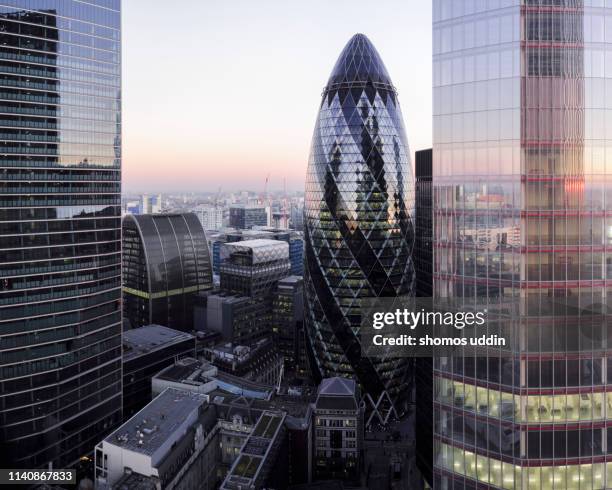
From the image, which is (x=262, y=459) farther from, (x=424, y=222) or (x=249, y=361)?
(x=249, y=361)

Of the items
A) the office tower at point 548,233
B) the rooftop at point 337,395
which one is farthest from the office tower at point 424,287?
the office tower at point 548,233

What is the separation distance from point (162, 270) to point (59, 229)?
73282 millimetres

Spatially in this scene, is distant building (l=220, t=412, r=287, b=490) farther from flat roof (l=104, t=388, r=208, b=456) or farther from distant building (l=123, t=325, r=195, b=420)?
distant building (l=123, t=325, r=195, b=420)

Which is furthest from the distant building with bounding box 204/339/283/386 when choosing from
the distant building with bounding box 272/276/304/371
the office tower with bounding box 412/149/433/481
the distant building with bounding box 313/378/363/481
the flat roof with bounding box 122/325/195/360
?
the office tower with bounding box 412/149/433/481

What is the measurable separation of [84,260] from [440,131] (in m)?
54.5

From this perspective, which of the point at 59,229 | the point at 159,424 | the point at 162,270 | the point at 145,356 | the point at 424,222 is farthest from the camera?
the point at 162,270

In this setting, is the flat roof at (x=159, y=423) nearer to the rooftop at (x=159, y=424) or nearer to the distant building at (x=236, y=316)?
the rooftop at (x=159, y=424)

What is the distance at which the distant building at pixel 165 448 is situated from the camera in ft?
192

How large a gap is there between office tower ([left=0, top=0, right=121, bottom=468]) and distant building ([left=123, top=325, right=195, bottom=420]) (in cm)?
1316

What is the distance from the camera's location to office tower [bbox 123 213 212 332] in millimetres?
143000

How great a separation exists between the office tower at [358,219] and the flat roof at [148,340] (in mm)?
28311

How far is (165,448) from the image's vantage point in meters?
60.8

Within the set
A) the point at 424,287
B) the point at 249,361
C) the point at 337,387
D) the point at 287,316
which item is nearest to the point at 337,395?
the point at 337,387

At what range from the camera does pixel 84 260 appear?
75625 millimetres
